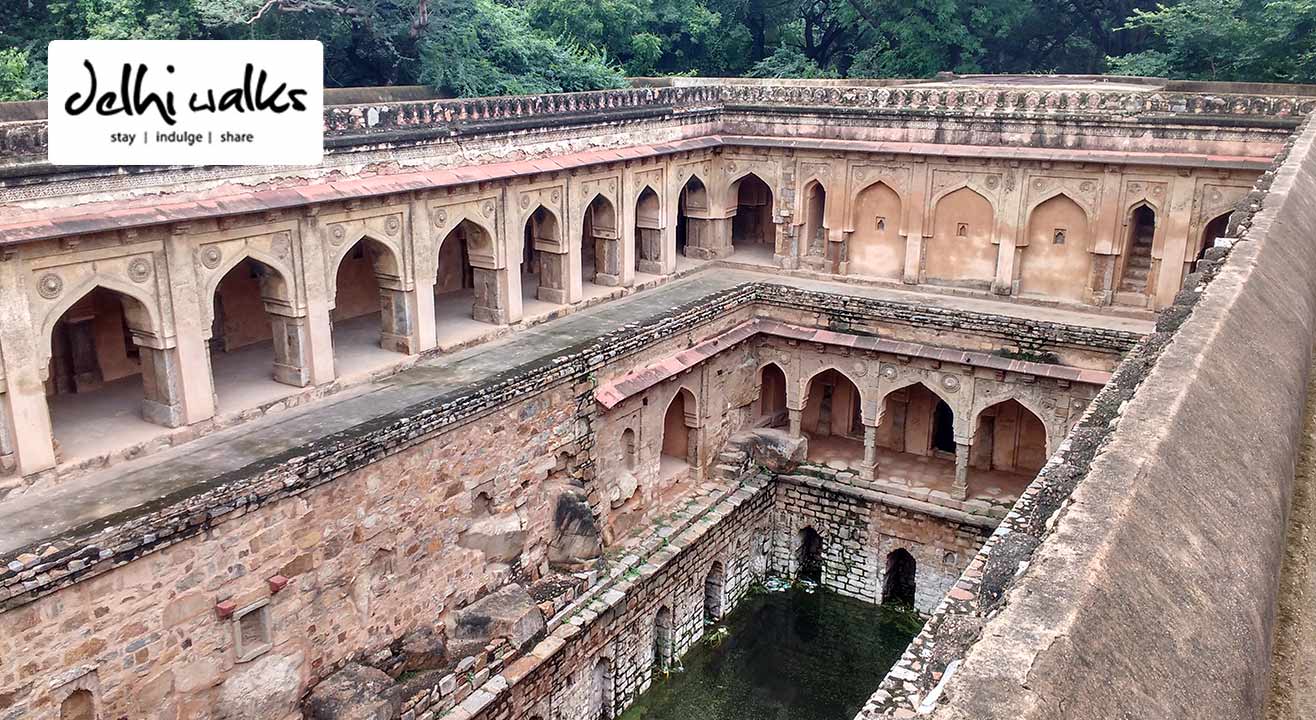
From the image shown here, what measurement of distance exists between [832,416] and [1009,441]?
2.77 m

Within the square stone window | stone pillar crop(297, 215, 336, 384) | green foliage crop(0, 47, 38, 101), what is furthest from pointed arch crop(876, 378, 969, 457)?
green foliage crop(0, 47, 38, 101)

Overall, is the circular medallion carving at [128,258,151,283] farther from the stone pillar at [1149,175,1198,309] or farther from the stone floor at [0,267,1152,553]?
the stone pillar at [1149,175,1198,309]

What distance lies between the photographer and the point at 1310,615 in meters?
3.18

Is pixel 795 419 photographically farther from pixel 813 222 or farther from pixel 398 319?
pixel 398 319

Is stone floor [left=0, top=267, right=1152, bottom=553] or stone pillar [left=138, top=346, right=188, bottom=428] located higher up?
stone pillar [left=138, top=346, right=188, bottom=428]

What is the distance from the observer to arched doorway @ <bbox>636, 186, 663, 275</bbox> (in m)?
17.8

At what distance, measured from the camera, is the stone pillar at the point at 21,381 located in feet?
29.7

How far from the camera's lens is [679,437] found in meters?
15.6

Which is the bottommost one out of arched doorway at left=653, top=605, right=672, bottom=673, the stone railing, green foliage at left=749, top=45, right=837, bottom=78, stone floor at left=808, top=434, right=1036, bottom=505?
arched doorway at left=653, top=605, right=672, bottom=673

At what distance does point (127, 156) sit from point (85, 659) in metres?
4.57

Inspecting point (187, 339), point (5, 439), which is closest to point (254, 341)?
point (187, 339)

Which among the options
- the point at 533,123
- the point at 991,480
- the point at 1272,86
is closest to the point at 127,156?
the point at 533,123

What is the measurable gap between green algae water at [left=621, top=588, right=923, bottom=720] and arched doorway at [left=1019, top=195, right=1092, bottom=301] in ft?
19.1

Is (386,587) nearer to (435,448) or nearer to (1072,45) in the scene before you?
(435,448)
